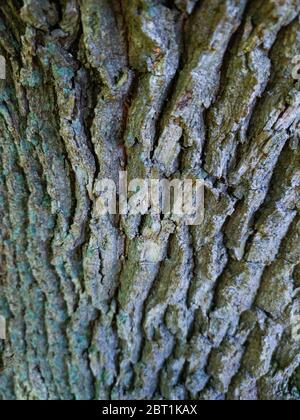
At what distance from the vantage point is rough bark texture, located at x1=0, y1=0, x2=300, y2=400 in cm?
68

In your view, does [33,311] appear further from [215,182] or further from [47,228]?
[215,182]

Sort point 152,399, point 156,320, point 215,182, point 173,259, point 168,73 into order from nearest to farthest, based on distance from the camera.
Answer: point 168,73 → point 215,182 → point 173,259 → point 156,320 → point 152,399

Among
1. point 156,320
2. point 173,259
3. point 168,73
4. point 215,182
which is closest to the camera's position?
point 168,73

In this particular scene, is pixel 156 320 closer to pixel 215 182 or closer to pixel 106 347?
pixel 106 347

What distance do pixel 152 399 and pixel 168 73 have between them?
0.91 meters

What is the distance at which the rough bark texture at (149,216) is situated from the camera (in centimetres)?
68

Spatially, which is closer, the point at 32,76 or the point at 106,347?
the point at 32,76

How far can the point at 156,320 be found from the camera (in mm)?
1039

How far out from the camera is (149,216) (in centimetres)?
86

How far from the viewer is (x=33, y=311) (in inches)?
42.5

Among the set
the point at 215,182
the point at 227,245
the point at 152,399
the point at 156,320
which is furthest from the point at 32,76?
the point at 152,399

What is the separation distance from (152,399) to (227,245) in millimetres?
558

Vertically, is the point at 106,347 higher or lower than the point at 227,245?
lower
